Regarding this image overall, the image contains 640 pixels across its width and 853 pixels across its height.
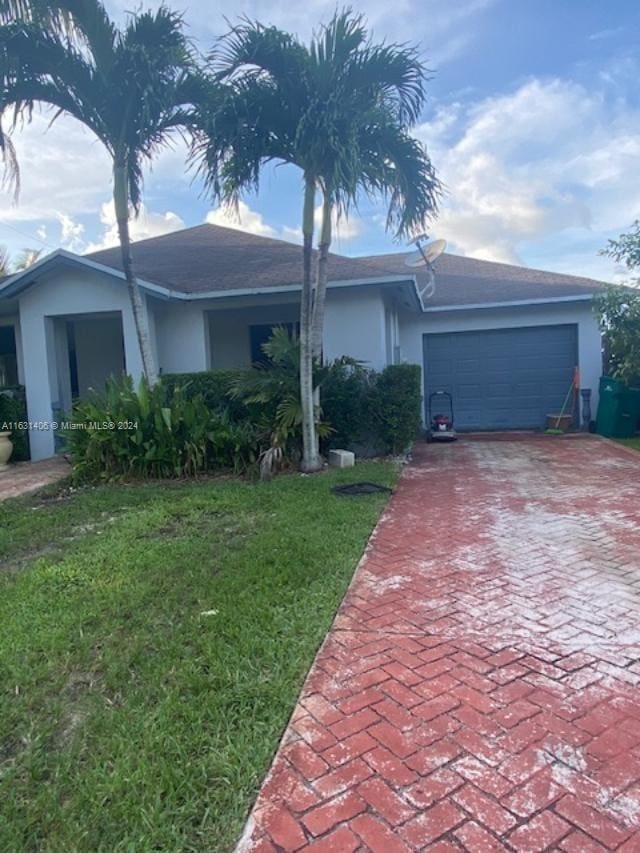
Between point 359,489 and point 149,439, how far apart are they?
11.0ft

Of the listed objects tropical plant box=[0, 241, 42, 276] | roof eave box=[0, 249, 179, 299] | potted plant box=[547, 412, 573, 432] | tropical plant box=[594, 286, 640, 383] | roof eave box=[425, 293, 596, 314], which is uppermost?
tropical plant box=[0, 241, 42, 276]

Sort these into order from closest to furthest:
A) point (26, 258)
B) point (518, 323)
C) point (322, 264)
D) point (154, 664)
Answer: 1. point (154, 664)
2. point (322, 264)
3. point (518, 323)
4. point (26, 258)

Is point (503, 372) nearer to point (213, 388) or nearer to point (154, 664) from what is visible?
point (213, 388)

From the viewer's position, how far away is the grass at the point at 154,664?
198cm

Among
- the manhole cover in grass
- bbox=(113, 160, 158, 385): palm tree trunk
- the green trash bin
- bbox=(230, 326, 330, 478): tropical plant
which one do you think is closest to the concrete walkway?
bbox=(113, 160, 158, 385): palm tree trunk

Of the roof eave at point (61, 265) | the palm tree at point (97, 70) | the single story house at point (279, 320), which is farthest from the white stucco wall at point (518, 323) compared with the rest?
the palm tree at point (97, 70)

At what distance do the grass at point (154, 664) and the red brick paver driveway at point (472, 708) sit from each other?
0.20 m

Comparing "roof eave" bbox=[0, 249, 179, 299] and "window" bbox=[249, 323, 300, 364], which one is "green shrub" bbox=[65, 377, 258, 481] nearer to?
"roof eave" bbox=[0, 249, 179, 299]

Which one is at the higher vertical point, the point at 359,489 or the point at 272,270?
the point at 272,270

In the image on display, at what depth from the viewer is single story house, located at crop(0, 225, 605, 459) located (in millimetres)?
10742

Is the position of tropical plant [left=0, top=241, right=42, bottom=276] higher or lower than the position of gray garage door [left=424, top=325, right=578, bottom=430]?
higher

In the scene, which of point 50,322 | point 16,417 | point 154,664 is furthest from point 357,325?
point 154,664

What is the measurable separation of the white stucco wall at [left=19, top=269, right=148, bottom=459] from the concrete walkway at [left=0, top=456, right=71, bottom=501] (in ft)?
3.19

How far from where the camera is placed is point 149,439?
835 centimetres
